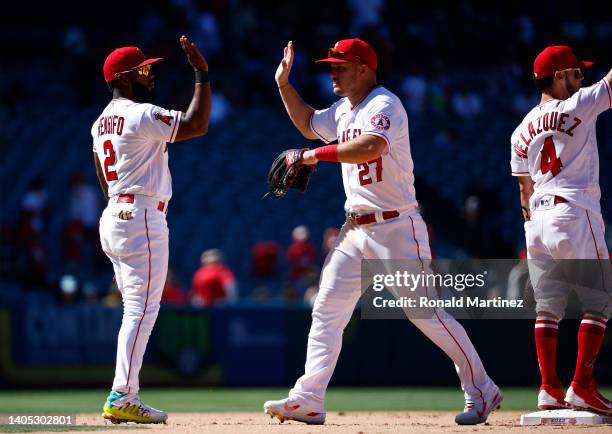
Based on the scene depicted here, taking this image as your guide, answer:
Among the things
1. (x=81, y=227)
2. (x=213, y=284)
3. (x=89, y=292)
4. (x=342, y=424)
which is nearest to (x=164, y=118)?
(x=342, y=424)

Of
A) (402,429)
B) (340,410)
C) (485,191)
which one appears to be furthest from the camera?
(485,191)

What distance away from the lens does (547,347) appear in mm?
6691

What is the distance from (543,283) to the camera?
678 centimetres

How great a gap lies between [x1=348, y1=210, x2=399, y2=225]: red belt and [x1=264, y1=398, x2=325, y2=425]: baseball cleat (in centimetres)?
104

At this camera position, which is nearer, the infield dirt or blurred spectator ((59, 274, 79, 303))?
the infield dirt

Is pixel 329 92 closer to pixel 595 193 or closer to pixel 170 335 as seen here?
pixel 170 335

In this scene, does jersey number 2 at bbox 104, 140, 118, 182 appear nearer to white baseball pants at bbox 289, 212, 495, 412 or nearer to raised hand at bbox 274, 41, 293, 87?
raised hand at bbox 274, 41, 293, 87

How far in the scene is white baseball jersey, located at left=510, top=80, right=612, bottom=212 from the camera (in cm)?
652

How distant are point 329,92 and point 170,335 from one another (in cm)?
635

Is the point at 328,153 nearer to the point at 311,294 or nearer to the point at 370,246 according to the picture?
the point at 370,246

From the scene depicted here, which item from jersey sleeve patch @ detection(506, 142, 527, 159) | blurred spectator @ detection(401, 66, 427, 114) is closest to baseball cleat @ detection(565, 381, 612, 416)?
jersey sleeve patch @ detection(506, 142, 527, 159)

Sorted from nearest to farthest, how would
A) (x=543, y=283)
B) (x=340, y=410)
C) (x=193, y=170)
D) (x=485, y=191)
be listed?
(x=543, y=283)
(x=340, y=410)
(x=485, y=191)
(x=193, y=170)

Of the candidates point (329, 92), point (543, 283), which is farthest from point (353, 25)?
point (543, 283)

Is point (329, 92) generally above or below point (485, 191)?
above
